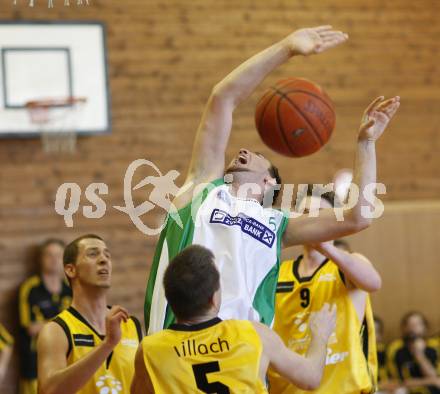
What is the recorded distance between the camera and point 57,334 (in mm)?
4402

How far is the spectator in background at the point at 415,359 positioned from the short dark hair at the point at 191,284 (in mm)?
6063

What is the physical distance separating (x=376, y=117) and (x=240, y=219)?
766 mm

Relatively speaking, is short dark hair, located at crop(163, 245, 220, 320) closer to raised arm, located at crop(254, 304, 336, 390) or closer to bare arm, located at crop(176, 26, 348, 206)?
raised arm, located at crop(254, 304, 336, 390)

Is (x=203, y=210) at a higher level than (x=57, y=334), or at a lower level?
higher

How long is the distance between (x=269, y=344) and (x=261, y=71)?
1267 mm

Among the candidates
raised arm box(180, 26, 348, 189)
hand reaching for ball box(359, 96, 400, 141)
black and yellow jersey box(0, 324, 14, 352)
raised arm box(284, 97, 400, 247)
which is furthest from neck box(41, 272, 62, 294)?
hand reaching for ball box(359, 96, 400, 141)

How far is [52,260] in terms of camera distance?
872 centimetres

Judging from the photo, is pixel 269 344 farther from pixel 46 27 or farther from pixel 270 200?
pixel 46 27

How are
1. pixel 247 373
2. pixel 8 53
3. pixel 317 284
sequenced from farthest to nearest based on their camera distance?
pixel 8 53 → pixel 317 284 → pixel 247 373

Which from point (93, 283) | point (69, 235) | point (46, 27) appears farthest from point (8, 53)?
point (93, 283)

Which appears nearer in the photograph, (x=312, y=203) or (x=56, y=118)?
(x=312, y=203)

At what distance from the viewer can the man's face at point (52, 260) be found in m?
8.73

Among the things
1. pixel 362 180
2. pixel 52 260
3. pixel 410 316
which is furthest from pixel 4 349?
pixel 362 180

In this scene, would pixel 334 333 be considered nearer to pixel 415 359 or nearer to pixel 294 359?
pixel 294 359
